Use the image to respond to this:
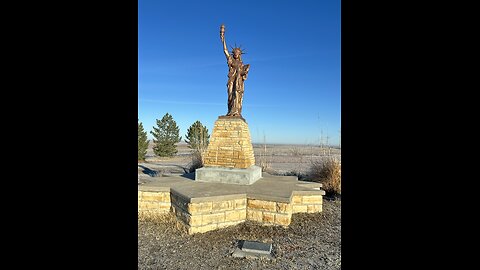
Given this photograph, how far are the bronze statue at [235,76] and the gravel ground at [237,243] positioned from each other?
399cm

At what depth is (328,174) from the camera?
31.7 ft

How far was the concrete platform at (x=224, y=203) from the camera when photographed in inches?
220

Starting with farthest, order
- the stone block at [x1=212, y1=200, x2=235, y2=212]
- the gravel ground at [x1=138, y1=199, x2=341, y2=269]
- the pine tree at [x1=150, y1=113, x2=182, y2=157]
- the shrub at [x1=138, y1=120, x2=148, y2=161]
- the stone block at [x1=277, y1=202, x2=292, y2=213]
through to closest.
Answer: the pine tree at [x1=150, y1=113, x2=182, y2=157]
the shrub at [x1=138, y1=120, x2=148, y2=161]
the stone block at [x1=277, y1=202, x2=292, y2=213]
the stone block at [x1=212, y1=200, x2=235, y2=212]
the gravel ground at [x1=138, y1=199, x2=341, y2=269]

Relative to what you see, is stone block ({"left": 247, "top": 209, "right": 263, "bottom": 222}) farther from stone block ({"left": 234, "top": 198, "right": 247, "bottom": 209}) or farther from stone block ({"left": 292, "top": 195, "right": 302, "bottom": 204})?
stone block ({"left": 292, "top": 195, "right": 302, "bottom": 204})

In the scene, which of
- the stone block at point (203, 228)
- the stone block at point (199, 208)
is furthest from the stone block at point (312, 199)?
the stone block at point (199, 208)

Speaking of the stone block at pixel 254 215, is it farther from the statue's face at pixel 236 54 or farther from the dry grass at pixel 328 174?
the statue's face at pixel 236 54

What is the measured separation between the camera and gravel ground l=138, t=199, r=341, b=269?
4273mm

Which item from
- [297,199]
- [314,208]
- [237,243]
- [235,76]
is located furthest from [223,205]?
[235,76]

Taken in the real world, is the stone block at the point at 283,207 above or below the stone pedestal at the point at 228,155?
below

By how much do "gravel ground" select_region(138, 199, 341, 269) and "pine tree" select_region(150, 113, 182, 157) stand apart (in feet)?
68.3

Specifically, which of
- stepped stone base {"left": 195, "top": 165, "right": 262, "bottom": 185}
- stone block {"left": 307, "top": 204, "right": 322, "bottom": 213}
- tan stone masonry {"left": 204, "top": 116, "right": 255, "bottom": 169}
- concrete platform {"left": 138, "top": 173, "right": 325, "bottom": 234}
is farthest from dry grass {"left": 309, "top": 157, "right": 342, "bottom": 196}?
tan stone masonry {"left": 204, "top": 116, "right": 255, "bottom": 169}
